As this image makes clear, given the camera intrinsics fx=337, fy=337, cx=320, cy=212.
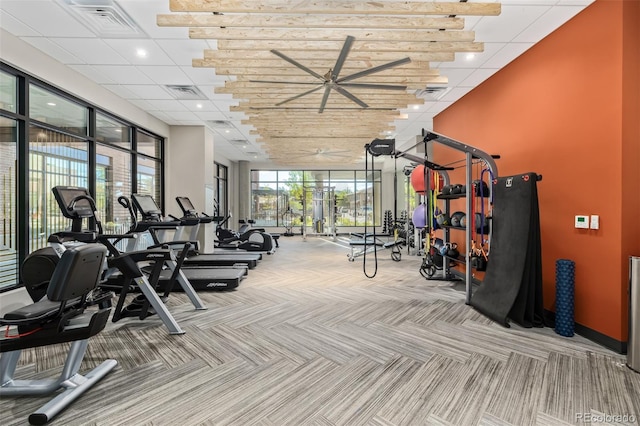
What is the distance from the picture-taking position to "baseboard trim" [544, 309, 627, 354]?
299cm

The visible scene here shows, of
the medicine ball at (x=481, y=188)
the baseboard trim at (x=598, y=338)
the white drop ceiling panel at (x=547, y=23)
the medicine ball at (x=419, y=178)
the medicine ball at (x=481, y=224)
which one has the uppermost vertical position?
the white drop ceiling panel at (x=547, y=23)

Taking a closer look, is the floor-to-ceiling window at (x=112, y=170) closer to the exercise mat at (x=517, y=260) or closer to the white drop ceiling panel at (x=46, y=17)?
the white drop ceiling panel at (x=46, y=17)

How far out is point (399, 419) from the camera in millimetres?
2086

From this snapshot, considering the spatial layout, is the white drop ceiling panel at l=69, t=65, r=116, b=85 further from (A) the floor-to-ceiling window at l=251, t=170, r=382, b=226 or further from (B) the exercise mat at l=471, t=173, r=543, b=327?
(A) the floor-to-ceiling window at l=251, t=170, r=382, b=226

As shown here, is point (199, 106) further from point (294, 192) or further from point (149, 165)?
point (294, 192)

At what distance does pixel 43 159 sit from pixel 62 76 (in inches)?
48.5

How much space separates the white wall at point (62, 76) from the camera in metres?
4.01

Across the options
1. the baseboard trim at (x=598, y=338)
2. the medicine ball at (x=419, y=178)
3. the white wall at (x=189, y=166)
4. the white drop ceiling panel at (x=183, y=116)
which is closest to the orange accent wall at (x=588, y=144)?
the baseboard trim at (x=598, y=338)

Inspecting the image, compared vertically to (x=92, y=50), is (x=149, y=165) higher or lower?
lower

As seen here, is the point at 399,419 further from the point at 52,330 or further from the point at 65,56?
the point at 65,56

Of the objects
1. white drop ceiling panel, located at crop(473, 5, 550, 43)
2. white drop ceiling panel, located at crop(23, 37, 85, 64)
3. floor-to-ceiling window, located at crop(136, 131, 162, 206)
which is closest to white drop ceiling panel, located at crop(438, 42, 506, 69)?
white drop ceiling panel, located at crop(473, 5, 550, 43)

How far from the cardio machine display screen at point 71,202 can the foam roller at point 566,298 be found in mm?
4894

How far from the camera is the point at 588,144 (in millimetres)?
3342

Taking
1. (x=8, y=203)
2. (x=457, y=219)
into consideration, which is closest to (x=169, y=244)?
(x=8, y=203)
